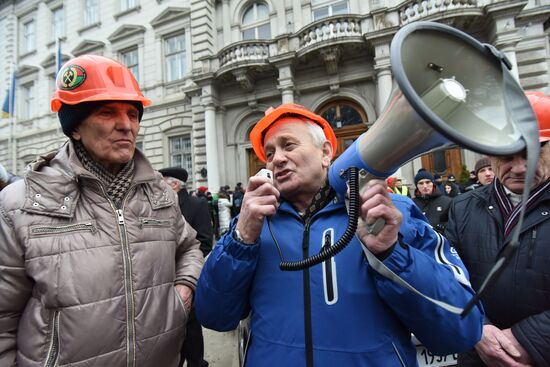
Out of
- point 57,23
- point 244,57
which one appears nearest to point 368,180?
point 244,57

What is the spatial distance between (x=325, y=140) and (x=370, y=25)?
9.27 metres

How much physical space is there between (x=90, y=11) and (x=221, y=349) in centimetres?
1793

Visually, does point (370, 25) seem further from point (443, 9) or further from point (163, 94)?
point (163, 94)

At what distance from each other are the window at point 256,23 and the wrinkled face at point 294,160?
11325 millimetres

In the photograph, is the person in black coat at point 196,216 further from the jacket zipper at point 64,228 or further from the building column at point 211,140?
the building column at point 211,140

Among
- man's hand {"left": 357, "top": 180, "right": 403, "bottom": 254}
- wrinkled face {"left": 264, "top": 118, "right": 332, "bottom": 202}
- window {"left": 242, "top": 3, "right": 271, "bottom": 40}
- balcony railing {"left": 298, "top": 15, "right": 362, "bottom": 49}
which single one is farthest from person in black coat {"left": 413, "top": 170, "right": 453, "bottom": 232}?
A: window {"left": 242, "top": 3, "right": 271, "bottom": 40}

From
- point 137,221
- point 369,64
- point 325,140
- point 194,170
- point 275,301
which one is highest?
point 369,64

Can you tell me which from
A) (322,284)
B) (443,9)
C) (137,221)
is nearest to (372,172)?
(322,284)

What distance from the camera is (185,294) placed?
149 cm

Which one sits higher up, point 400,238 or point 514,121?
point 514,121

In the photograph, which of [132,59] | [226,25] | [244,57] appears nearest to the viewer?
[244,57]

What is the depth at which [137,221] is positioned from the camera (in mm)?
1383

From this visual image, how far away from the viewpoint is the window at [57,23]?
620 inches

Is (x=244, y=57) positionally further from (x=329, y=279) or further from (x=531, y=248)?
(x=329, y=279)
